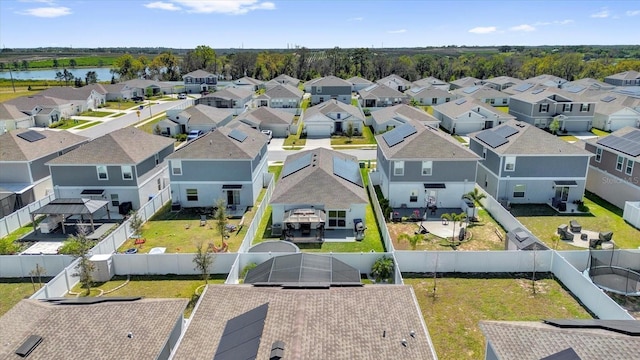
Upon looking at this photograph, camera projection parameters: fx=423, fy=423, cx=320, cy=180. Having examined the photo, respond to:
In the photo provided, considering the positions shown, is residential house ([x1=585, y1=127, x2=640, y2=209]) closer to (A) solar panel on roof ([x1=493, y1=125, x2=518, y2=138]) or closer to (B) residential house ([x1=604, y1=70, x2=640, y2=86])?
(A) solar panel on roof ([x1=493, y1=125, x2=518, y2=138])

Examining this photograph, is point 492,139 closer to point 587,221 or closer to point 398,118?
point 587,221

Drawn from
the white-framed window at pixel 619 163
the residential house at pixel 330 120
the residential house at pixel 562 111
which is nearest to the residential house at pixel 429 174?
the white-framed window at pixel 619 163

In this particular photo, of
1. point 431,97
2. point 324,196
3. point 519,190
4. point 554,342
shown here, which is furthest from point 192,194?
point 431,97

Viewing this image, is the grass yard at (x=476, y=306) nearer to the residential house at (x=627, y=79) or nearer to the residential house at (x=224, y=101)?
the residential house at (x=224, y=101)

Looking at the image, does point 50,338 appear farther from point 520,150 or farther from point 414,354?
point 520,150

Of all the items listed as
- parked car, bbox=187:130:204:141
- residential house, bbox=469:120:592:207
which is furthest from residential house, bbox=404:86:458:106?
residential house, bbox=469:120:592:207

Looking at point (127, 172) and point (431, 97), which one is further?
point (431, 97)
